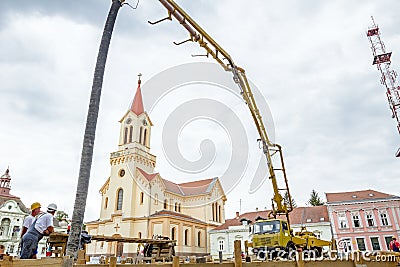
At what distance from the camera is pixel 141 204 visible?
41469 mm

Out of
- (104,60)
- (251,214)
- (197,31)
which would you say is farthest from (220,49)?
(251,214)

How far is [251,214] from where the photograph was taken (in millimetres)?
44000

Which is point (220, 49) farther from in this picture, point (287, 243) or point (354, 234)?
point (354, 234)

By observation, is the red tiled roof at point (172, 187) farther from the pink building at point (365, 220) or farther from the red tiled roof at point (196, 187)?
the pink building at point (365, 220)

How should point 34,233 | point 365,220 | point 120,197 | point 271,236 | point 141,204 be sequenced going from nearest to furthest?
point 34,233
point 271,236
point 365,220
point 141,204
point 120,197

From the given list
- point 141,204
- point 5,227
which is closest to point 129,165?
point 141,204

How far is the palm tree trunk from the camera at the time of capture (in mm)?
7555

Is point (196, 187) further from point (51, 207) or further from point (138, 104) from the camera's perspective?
point (51, 207)

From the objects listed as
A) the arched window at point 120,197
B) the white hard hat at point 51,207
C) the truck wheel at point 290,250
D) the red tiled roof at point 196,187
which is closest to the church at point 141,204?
→ the arched window at point 120,197

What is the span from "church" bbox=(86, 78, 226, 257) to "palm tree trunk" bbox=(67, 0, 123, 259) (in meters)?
31.8

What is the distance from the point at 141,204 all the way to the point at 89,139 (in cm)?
3498

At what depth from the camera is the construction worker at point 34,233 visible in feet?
22.0

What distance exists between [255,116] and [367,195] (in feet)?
84.0

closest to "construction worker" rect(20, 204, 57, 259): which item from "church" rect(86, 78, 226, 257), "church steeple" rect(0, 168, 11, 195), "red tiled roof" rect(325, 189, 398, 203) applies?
"church" rect(86, 78, 226, 257)
